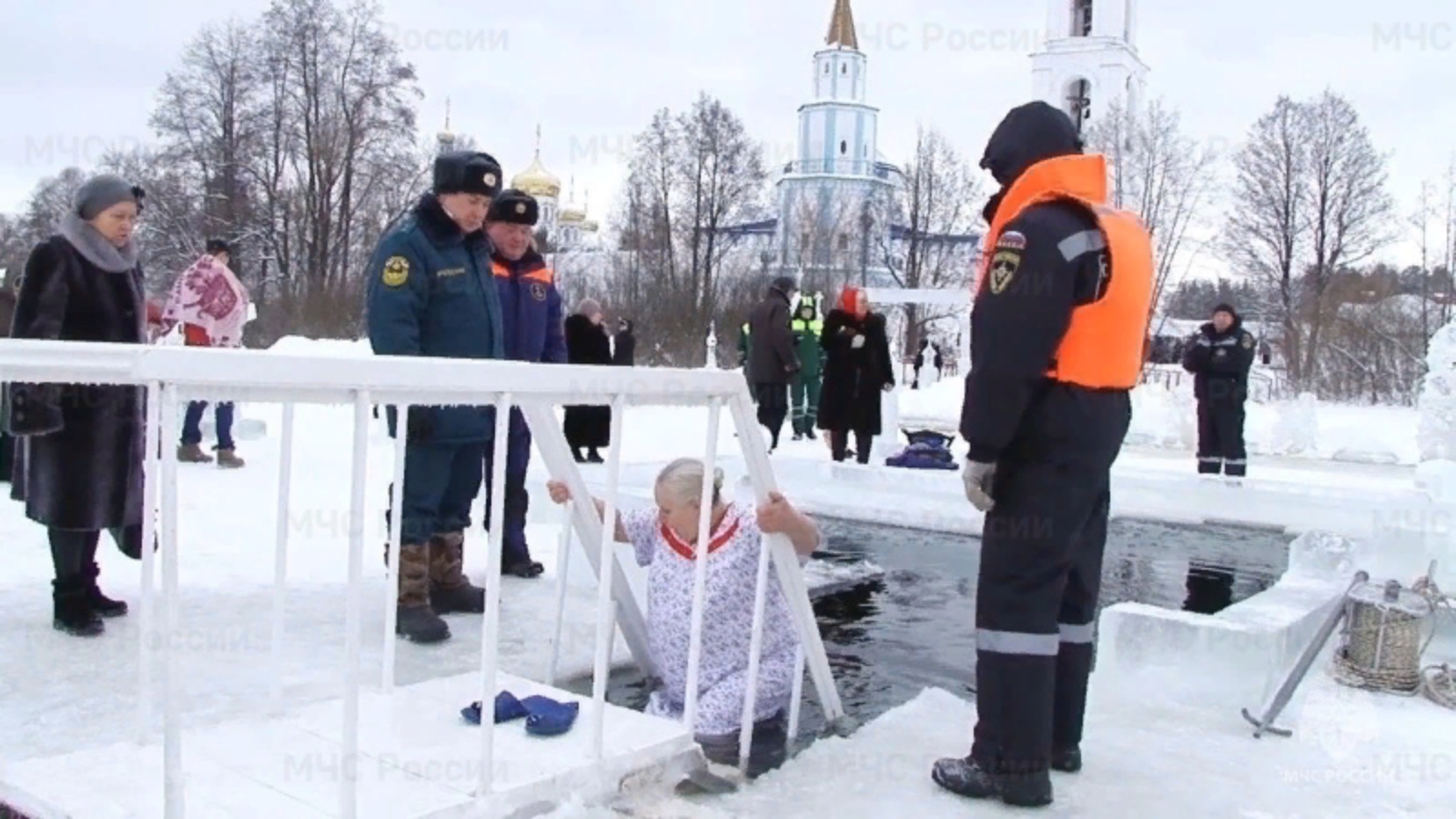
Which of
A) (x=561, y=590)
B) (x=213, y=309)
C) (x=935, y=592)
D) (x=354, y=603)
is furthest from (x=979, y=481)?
(x=213, y=309)

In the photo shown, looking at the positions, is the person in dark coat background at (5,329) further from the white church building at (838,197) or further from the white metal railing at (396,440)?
the white church building at (838,197)

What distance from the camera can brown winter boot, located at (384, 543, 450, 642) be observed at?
4.01m

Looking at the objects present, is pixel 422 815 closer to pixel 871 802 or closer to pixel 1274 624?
pixel 871 802

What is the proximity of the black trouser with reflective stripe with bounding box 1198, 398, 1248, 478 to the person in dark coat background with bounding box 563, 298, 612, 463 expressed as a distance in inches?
208

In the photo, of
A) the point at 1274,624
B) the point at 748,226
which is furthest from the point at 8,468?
the point at 748,226

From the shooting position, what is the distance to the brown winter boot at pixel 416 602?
13.1 ft

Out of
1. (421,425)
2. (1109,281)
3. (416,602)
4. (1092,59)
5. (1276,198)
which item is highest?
(1092,59)

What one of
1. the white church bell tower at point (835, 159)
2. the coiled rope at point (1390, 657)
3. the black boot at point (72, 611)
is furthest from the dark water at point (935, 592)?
the white church bell tower at point (835, 159)

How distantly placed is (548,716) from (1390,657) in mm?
2910

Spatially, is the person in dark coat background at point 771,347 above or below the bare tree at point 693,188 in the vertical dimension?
below

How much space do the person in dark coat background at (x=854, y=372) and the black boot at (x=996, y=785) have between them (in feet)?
24.8

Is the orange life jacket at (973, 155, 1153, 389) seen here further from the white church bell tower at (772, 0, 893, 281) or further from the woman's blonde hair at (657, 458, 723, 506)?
the white church bell tower at (772, 0, 893, 281)

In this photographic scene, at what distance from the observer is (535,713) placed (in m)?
2.83

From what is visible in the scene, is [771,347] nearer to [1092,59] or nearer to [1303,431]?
[1303,431]
